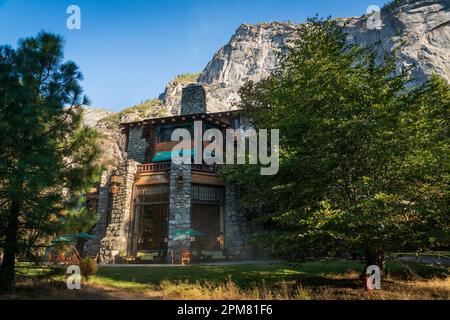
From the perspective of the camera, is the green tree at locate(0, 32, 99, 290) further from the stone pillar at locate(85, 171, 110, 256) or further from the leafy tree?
the stone pillar at locate(85, 171, 110, 256)

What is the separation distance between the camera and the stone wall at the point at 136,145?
101ft

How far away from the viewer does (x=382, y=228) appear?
7766mm

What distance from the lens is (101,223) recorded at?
76.5 feet

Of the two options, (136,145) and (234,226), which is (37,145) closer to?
(234,226)

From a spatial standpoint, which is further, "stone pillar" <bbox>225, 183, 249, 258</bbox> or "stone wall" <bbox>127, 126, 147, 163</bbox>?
"stone wall" <bbox>127, 126, 147, 163</bbox>

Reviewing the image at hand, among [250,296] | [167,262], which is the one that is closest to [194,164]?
[167,262]

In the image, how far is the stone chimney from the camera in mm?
33381

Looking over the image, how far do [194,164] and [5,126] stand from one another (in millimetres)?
14834

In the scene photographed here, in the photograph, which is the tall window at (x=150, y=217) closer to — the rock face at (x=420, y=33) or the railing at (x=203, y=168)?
the railing at (x=203, y=168)

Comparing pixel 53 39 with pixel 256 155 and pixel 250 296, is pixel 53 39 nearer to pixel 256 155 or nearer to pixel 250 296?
pixel 256 155

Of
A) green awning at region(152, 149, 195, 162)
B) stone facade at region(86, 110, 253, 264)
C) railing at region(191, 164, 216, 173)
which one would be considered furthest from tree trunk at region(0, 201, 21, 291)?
green awning at region(152, 149, 195, 162)

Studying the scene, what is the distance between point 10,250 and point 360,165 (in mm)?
9825

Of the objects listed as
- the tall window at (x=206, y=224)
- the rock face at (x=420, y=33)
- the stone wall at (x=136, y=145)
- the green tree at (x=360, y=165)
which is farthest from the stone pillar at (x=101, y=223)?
the rock face at (x=420, y=33)

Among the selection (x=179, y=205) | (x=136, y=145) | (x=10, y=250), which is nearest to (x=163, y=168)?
(x=179, y=205)
